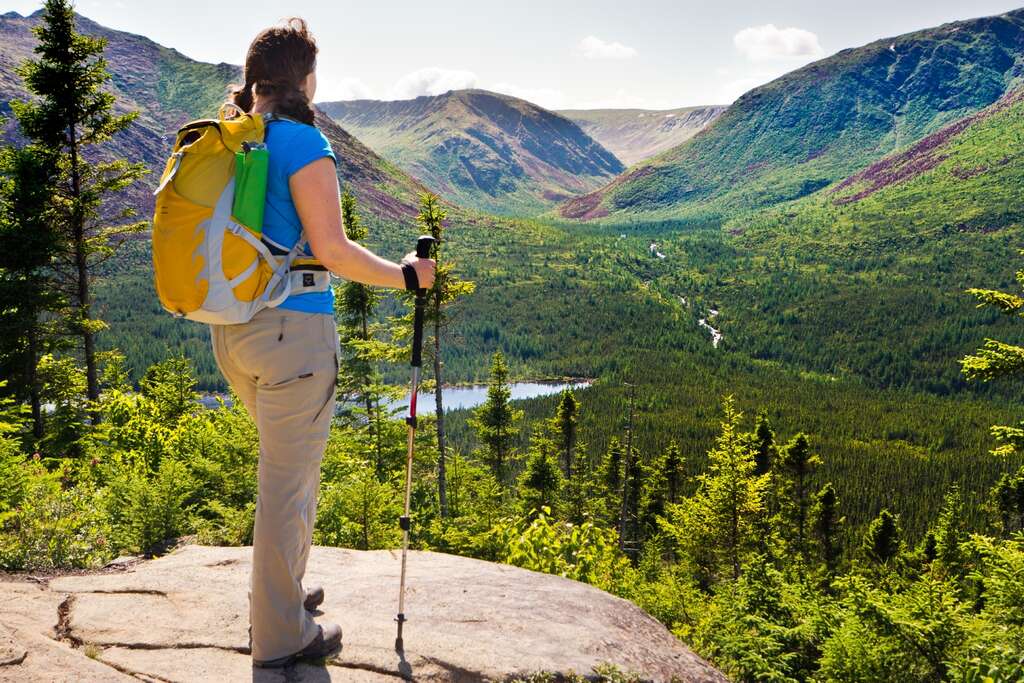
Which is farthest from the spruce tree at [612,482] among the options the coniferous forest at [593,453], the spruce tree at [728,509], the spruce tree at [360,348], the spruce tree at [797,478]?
the spruce tree at [360,348]

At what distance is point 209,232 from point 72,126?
55.0 feet

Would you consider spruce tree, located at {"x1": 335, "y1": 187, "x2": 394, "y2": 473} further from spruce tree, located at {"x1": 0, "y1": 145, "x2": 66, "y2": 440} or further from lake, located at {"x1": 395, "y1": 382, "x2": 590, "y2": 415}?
lake, located at {"x1": 395, "y1": 382, "x2": 590, "y2": 415}

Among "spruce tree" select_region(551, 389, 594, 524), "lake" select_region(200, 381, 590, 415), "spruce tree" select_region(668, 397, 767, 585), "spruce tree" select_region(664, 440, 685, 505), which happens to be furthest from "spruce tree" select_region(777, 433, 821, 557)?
"lake" select_region(200, 381, 590, 415)

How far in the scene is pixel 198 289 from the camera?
9.38 feet

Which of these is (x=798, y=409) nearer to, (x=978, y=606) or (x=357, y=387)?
(x=978, y=606)

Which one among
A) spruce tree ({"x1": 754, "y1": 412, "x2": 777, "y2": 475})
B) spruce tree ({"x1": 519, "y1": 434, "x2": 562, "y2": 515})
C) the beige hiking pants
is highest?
the beige hiking pants

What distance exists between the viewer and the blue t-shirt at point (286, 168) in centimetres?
295

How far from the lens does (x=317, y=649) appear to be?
3.57 meters

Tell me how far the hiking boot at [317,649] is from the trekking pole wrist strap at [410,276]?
2022 millimetres

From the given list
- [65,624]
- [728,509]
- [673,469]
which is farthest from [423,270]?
[673,469]

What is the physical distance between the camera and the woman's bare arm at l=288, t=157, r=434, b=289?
2945 millimetres

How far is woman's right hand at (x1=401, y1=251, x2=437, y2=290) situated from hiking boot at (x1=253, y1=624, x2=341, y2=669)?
205 centimetres

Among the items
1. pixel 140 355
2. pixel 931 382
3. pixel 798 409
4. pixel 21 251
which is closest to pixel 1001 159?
pixel 931 382

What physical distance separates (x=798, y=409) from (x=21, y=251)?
76.2 m
